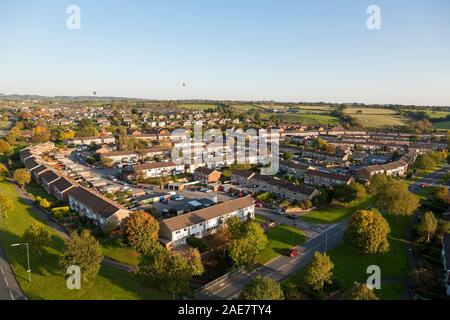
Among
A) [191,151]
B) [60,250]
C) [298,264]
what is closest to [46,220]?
[60,250]

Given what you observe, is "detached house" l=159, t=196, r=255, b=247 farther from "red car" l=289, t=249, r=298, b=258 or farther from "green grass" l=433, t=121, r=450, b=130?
"green grass" l=433, t=121, r=450, b=130

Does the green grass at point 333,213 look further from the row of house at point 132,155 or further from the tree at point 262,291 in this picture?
the row of house at point 132,155

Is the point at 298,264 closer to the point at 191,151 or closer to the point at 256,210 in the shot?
the point at 256,210

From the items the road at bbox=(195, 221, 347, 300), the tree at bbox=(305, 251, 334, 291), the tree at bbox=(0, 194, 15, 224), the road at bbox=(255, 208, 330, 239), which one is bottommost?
the road at bbox=(195, 221, 347, 300)

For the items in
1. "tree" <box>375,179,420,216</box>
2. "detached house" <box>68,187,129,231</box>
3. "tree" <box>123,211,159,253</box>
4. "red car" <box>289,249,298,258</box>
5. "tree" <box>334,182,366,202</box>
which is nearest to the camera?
"tree" <box>123,211,159,253</box>

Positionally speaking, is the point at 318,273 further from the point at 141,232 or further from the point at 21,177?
the point at 21,177

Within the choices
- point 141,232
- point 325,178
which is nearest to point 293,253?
point 141,232

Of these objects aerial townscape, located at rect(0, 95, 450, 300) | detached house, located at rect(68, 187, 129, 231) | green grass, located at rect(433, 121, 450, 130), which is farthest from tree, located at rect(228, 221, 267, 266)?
green grass, located at rect(433, 121, 450, 130)
